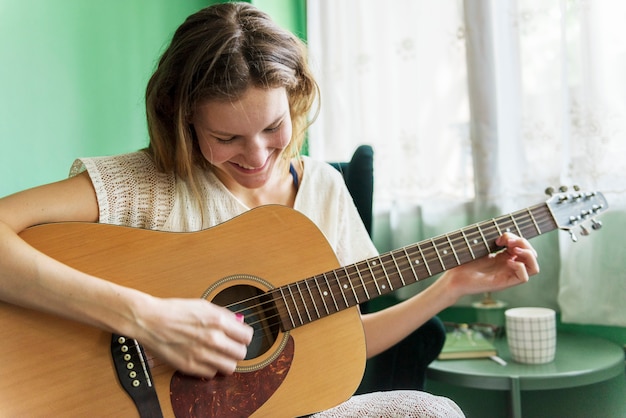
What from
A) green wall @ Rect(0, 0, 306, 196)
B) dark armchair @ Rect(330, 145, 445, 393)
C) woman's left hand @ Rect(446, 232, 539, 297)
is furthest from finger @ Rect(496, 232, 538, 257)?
green wall @ Rect(0, 0, 306, 196)

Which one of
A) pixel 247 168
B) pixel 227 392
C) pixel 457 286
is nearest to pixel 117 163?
pixel 247 168

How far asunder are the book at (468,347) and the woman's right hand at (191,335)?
2.87ft

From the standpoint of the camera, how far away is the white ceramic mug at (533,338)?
169 cm

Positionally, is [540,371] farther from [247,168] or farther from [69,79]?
[69,79]

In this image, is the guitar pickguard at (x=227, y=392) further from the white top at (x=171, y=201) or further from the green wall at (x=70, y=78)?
the green wall at (x=70, y=78)

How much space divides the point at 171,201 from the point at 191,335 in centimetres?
32

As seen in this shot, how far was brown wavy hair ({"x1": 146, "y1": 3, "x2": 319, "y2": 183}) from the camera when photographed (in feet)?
3.92

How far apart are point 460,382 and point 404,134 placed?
0.80 meters

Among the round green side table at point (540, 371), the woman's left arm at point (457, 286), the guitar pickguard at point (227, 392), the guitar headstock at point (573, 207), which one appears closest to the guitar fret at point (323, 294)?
the guitar pickguard at point (227, 392)

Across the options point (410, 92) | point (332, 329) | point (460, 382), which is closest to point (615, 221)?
point (460, 382)

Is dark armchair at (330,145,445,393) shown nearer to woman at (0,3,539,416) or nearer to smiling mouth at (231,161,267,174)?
woman at (0,3,539,416)

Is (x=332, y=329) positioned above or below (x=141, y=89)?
below

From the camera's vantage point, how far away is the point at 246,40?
1.24m

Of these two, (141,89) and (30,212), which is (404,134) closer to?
(141,89)
